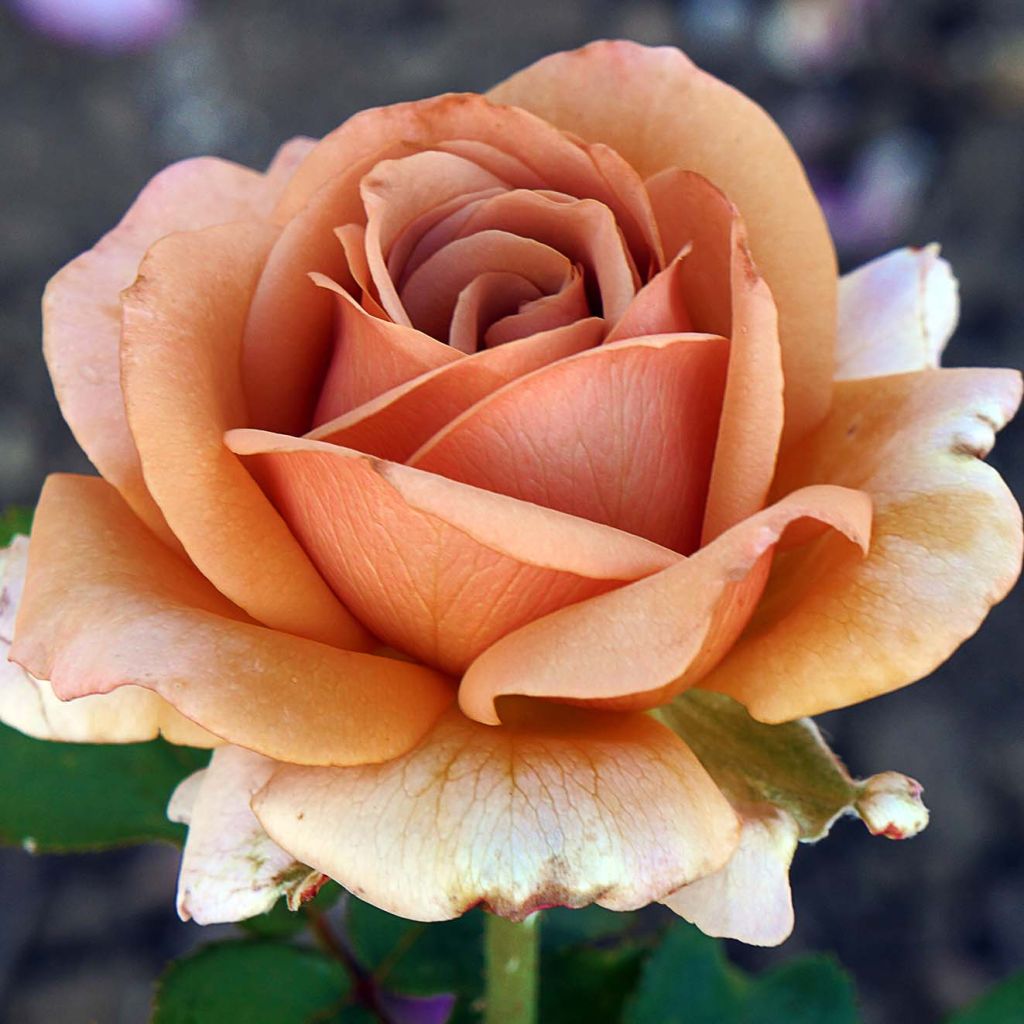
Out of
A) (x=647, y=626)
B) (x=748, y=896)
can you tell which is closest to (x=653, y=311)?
(x=647, y=626)

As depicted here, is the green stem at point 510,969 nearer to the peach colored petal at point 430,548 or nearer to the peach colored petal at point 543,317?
the peach colored petal at point 430,548

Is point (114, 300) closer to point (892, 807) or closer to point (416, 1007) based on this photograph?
point (892, 807)

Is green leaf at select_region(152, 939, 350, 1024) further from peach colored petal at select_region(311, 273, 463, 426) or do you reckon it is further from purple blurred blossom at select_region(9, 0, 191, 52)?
purple blurred blossom at select_region(9, 0, 191, 52)

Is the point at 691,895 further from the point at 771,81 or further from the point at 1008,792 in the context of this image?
the point at 771,81

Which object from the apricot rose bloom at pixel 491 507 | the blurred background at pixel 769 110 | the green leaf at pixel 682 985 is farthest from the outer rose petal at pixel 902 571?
the blurred background at pixel 769 110

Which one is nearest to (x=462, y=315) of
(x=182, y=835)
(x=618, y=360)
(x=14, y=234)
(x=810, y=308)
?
(x=618, y=360)

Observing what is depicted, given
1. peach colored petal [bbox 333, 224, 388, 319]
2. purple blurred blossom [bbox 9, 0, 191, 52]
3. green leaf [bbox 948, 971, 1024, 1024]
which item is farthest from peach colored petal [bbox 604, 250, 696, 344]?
purple blurred blossom [bbox 9, 0, 191, 52]

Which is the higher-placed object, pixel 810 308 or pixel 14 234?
pixel 810 308
